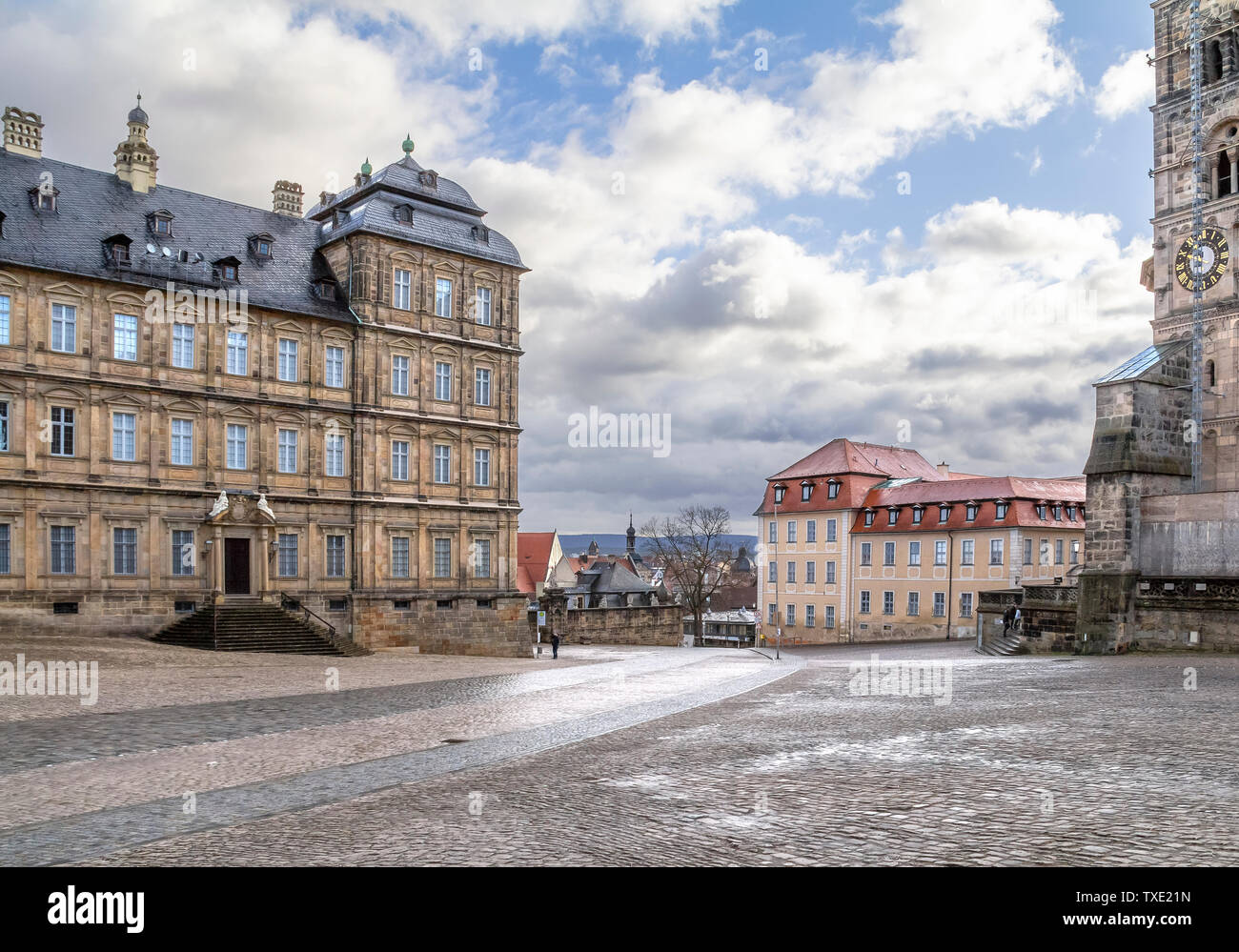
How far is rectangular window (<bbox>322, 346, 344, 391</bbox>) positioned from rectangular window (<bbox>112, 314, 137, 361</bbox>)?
690cm

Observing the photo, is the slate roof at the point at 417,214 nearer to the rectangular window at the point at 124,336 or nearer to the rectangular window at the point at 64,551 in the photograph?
the rectangular window at the point at 124,336

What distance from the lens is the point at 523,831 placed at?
8836mm

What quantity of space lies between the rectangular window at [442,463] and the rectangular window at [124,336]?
12.2 metres

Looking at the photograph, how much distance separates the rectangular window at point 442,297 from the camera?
41875 mm

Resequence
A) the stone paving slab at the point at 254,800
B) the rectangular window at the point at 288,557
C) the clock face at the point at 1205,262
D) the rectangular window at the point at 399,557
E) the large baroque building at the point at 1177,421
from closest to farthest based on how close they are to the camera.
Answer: the stone paving slab at the point at 254,800, the large baroque building at the point at 1177,421, the clock face at the point at 1205,262, the rectangular window at the point at 288,557, the rectangular window at the point at 399,557

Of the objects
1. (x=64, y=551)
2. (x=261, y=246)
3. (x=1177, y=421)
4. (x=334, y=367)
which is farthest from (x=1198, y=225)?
(x=64, y=551)

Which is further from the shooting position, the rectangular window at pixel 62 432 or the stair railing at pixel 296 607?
the stair railing at pixel 296 607

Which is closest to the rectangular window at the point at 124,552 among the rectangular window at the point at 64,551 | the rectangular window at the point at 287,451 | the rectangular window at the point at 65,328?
the rectangular window at the point at 64,551

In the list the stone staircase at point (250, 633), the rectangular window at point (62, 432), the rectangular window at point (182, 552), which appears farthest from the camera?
the rectangular window at point (182, 552)

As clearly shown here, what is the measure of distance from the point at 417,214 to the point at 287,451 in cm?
1157

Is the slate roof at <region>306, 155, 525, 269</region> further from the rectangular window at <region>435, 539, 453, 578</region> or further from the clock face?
the clock face

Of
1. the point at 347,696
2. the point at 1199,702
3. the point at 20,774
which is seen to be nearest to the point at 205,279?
the point at 347,696

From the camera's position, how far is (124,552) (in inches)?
1326
